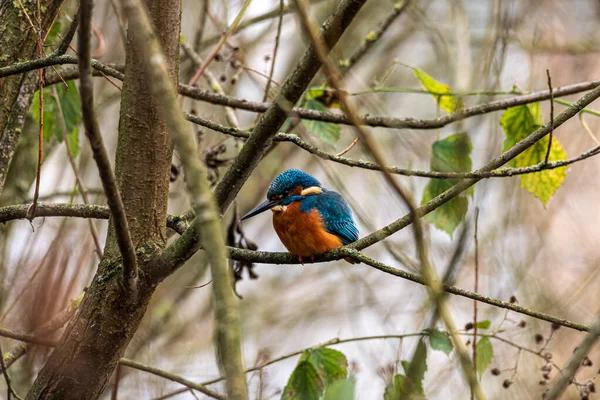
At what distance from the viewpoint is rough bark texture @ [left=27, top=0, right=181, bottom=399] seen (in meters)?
2.28

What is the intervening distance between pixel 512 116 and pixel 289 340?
16.0ft

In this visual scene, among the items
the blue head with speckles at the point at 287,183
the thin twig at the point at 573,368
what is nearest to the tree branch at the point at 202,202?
the thin twig at the point at 573,368

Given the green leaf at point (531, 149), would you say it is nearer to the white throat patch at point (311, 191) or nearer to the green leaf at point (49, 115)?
the white throat patch at point (311, 191)

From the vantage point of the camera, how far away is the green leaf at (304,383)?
120 inches

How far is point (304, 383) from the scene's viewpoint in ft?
10.2

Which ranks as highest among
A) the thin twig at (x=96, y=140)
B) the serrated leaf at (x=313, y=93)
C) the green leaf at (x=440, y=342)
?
the serrated leaf at (x=313, y=93)

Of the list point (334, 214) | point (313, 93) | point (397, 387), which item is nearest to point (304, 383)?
point (397, 387)

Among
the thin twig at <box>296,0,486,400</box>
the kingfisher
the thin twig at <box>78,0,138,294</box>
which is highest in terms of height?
the kingfisher

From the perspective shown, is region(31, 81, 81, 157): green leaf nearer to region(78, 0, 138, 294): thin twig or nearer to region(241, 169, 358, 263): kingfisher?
region(241, 169, 358, 263): kingfisher

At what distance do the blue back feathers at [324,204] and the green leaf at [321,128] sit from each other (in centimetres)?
48

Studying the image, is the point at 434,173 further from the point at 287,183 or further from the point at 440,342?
the point at 287,183

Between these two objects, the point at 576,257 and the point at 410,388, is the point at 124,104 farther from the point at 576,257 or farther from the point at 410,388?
the point at 576,257

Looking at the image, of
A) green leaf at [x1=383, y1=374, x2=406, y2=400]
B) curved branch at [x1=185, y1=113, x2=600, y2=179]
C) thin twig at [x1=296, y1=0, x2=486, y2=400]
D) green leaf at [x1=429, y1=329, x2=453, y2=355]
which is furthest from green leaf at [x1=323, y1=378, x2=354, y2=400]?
green leaf at [x1=429, y1=329, x2=453, y2=355]

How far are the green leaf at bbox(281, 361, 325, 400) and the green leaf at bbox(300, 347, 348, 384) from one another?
0.08 ft
